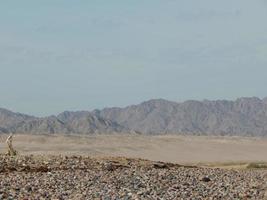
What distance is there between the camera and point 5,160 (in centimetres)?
3222

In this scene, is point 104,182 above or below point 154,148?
below

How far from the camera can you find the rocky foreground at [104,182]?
2206 cm

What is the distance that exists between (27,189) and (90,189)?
229cm

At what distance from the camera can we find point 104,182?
26.3 meters

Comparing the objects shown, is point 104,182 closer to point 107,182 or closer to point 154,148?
point 107,182

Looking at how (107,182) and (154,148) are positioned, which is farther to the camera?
(154,148)

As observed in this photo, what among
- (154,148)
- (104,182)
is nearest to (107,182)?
(104,182)

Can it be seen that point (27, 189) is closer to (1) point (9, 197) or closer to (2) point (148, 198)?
(1) point (9, 197)

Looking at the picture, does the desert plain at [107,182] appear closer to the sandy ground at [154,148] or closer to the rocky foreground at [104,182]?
the rocky foreground at [104,182]

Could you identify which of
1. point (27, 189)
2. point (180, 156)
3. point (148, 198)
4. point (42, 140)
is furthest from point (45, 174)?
point (42, 140)

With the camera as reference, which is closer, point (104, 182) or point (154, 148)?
point (104, 182)

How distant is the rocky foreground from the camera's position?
72.4 feet

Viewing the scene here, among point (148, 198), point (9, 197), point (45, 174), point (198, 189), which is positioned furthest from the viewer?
point (45, 174)

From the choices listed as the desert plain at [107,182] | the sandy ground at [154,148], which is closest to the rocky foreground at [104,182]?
A: the desert plain at [107,182]
